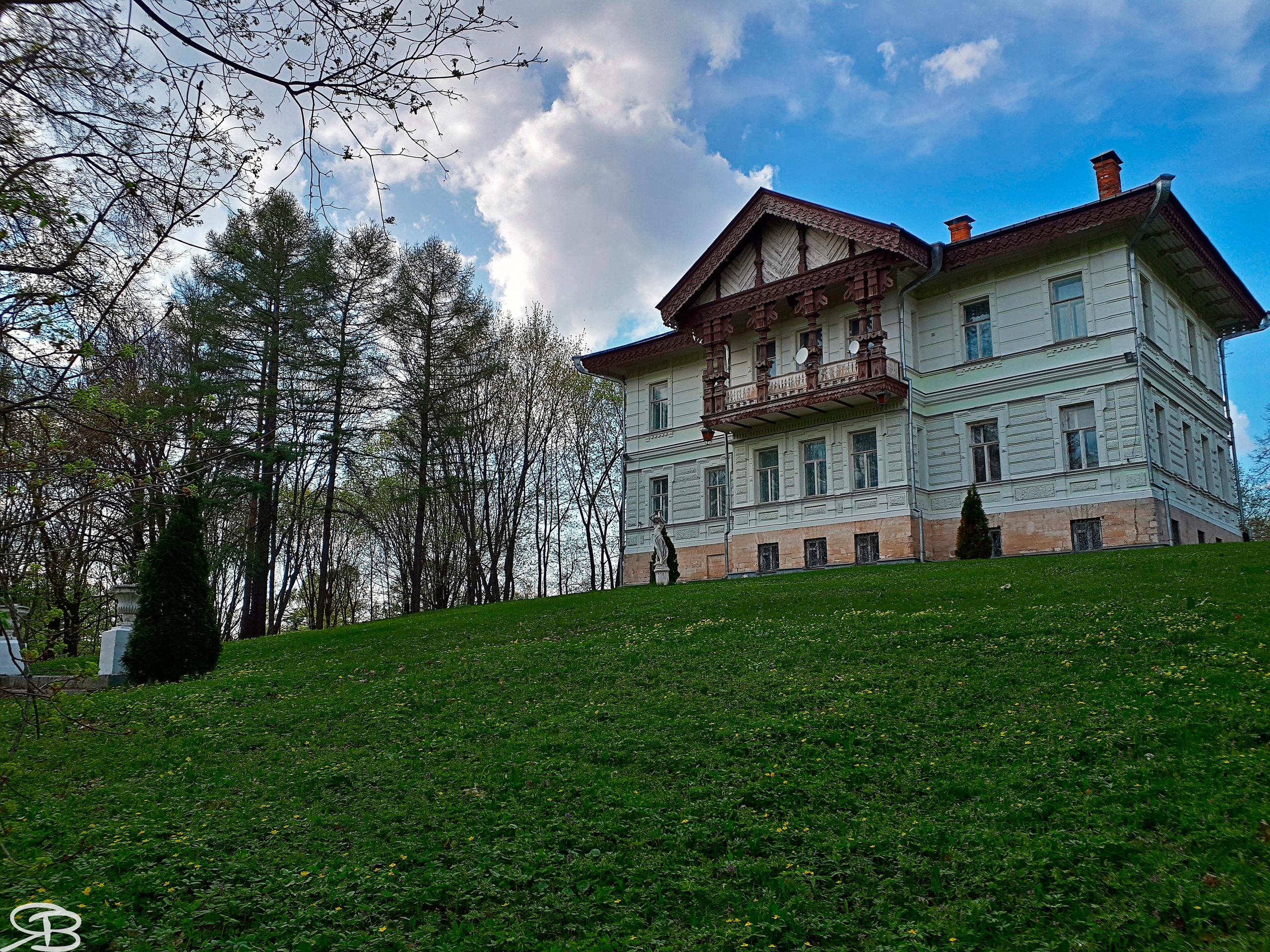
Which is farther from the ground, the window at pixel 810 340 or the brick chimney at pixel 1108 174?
the brick chimney at pixel 1108 174

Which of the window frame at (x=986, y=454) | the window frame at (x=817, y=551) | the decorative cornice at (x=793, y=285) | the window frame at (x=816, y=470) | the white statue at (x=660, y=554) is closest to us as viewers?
the window frame at (x=986, y=454)

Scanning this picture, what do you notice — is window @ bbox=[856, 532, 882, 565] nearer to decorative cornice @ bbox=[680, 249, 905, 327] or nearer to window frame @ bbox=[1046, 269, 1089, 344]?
window frame @ bbox=[1046, 269, 1089, 344]

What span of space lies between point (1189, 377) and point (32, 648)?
30.2 m

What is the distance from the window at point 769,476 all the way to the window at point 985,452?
618cm

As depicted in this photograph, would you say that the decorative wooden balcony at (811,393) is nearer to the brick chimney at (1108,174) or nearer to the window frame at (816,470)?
the window frame at (816,470)

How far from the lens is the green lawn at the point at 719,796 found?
579 centimetres

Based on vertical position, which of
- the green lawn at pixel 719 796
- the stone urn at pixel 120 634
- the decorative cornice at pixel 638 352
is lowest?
the green lawn at pixel 719 796

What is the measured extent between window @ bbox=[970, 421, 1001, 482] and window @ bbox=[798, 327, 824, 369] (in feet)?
17.8

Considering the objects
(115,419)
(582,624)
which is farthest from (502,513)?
(115,419)

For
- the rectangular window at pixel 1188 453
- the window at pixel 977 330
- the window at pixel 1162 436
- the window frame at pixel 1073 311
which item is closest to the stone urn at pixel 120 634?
the window at pixel 977 330

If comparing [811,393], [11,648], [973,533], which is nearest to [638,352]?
[811,393]

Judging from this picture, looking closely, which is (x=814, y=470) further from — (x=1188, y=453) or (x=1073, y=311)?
(x=1188, y=453)

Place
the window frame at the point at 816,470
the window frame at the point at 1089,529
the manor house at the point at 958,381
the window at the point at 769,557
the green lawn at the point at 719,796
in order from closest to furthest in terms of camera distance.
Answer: the green lawn at the point at 719,796 < the window frame at the point at 1089,529 < the manor house at the point at 958,381 < the window frame at the point at 816,470 < the window at the point at 769,557

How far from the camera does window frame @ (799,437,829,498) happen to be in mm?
28094
